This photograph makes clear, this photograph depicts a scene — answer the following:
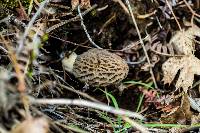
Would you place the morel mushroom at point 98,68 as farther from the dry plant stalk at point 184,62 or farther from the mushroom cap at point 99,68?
the dry plant stalk at point 184,62

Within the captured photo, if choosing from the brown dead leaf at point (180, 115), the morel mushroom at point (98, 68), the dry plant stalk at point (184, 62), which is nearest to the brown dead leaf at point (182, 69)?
the dry plant stalk at point (184, 62)

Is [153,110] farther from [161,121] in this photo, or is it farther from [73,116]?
[73,116]

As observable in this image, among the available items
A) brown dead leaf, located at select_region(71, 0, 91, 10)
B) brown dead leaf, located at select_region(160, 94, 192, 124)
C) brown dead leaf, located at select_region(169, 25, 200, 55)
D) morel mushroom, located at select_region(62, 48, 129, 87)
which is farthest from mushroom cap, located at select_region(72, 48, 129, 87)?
brown dead leaf, located at select_region(169, 25, 200, 55)

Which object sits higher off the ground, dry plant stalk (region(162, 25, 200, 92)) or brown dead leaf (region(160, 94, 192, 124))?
dry plant stalk (region(162, 25, 200, 92))

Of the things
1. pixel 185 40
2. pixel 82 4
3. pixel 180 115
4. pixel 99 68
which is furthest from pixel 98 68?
pixel 185 40

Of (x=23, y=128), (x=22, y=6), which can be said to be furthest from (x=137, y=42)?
(x=23, y=128)

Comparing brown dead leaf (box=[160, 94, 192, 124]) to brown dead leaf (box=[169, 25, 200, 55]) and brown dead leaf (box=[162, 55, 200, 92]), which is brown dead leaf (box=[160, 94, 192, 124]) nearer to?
brown dead leaf (box=[162, 55, 200, 92])
